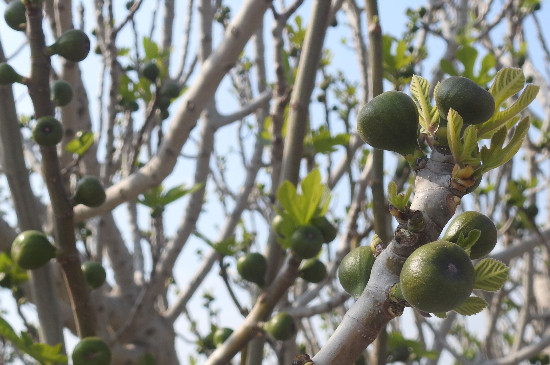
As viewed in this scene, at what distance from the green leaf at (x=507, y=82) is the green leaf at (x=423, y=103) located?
91 mm

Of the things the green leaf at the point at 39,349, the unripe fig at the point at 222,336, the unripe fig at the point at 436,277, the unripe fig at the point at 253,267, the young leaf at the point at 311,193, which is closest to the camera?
the unripe fig at the point at 436,277

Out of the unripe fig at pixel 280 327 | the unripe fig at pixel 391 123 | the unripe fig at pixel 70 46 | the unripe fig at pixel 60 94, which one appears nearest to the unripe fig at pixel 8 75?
the unripe fig at pixel 70 46

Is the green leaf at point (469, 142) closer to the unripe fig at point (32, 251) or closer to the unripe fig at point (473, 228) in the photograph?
the unripe fig at point (473, 228)

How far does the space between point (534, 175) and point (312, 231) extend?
2.71m

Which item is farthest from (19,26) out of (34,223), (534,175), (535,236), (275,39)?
(534,175)

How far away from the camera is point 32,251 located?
4.03ft

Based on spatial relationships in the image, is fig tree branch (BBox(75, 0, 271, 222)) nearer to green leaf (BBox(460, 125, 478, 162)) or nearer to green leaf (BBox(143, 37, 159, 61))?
green leaf (BBox(143, 37, 159, 61))

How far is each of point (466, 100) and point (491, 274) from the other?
22 cm

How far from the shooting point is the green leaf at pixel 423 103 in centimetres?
76

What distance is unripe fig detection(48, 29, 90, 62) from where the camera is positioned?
1281mm

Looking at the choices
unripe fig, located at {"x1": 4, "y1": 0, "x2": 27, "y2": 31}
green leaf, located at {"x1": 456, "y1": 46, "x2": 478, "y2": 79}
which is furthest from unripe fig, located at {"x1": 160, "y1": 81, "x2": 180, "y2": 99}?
green leaf, located at {"x1": 456, "y1": 46, "x2": 478, "y2": 79}

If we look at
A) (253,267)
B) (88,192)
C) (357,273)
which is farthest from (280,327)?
(357,273)

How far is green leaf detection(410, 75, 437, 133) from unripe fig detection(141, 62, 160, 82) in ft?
5.69

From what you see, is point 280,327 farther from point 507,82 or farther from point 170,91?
point 170,91
